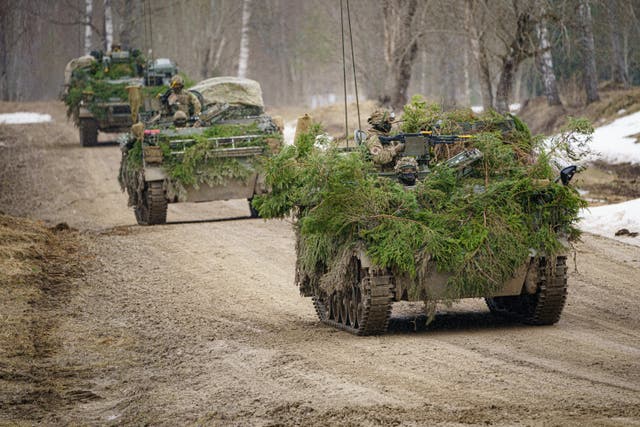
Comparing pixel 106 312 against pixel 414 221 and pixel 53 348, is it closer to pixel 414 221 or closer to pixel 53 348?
pixel 53 348

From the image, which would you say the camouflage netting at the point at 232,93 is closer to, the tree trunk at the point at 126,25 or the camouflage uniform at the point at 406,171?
the camouflage uniform at the point at 406,171

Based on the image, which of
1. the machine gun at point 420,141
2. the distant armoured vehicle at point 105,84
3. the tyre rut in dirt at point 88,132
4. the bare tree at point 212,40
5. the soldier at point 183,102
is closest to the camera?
the machine gun at point 420,141

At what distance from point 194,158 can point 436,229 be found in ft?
29.4

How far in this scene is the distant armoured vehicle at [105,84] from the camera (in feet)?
98.0

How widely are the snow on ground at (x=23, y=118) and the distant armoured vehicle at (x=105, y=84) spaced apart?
9.02 metres

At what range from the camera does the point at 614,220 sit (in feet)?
59.0

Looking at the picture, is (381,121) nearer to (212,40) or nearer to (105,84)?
(105,84)

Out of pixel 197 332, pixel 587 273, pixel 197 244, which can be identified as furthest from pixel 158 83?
pixel 197 332

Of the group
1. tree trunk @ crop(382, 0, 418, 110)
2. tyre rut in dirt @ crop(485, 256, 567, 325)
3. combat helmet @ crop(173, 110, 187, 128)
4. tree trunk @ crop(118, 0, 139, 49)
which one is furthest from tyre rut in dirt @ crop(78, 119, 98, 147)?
tyre rut in dirt @ crop(485, 256, 567, 325)

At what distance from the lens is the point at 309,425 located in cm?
723

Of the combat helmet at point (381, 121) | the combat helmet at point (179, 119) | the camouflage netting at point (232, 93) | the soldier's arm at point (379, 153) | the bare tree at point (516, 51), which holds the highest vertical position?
the bare tree at point (516, 51)

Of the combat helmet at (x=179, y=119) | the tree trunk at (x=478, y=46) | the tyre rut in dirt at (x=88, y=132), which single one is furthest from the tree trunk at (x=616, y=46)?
the combat helmet at (x=179, y=119)

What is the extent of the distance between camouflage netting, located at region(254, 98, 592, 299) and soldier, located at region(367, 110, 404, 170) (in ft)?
0.45

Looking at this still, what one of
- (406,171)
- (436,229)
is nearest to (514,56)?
(406,171)
